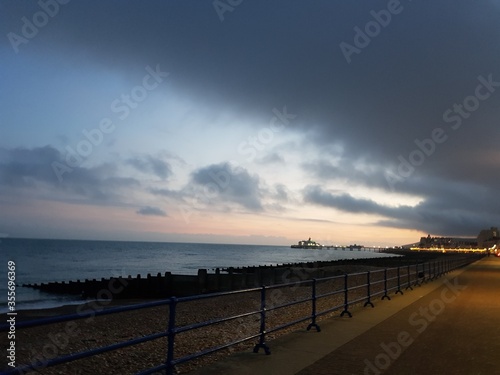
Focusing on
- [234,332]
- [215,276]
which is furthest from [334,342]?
[215,276]

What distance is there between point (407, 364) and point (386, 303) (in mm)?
8453

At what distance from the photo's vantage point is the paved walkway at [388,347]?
24.0ft
